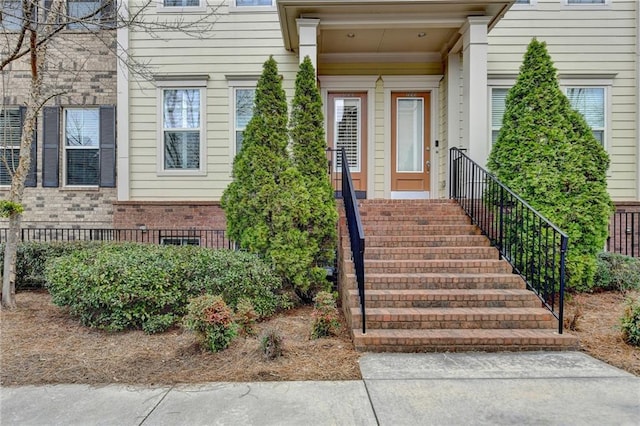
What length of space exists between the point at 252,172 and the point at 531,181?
395 centimetres

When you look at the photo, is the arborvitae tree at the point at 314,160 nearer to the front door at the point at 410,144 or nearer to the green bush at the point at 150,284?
the green bush at the point at 150,284

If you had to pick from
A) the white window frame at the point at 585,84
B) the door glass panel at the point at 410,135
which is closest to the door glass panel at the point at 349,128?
the door glass panel at the point at 410,135

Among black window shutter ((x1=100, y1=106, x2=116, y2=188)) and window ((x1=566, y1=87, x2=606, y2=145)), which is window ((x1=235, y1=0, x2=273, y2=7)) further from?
window ((x1=566, y1=87, x2=606, y2=145))

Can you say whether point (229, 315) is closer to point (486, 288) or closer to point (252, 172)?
point (252, 172)

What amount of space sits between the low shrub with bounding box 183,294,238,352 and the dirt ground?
10 centimetres

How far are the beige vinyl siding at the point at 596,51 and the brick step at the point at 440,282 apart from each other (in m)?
5.06

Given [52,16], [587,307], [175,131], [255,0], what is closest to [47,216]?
[175,131]

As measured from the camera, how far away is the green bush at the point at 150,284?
4457 millimetres

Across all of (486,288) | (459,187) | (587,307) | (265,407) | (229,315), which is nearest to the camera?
(265,407)

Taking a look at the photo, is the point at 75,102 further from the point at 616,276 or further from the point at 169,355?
the point at 616,276

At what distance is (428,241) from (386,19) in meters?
3.82

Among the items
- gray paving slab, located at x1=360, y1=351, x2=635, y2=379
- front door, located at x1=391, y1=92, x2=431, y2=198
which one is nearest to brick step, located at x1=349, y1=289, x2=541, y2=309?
gray paving slab, located at x1=360, y1=351, x2=635, y2=379

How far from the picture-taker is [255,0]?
8.19 m

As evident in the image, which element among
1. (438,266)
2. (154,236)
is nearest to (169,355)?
(438,266)
